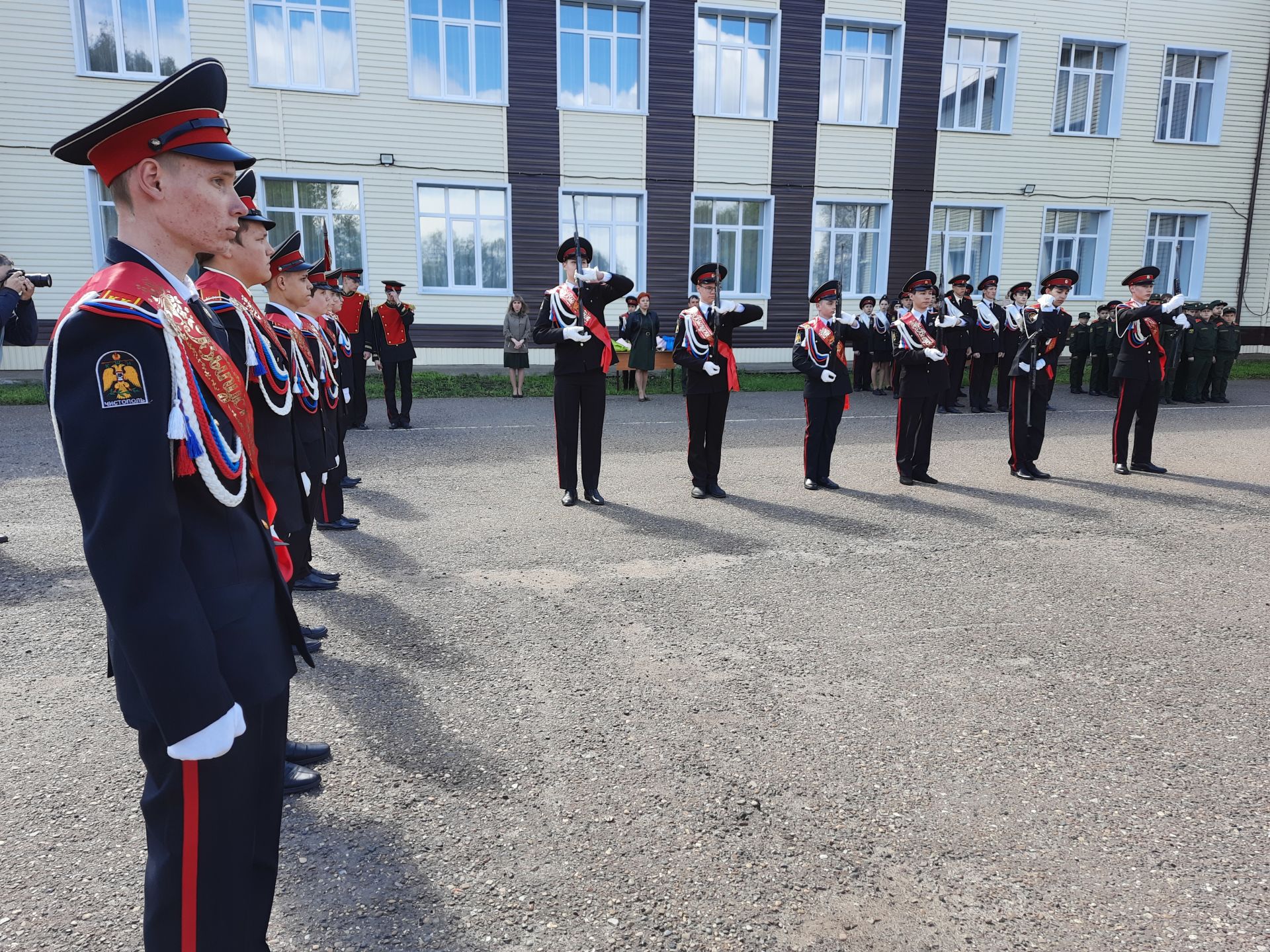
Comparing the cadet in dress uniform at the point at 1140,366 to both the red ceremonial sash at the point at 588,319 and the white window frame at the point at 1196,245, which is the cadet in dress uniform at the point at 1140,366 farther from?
the white window frame at the point at 1196,245

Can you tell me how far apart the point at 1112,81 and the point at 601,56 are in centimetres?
1339

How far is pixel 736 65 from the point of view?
19734mm

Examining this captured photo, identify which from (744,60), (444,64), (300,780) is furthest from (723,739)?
(744,60)

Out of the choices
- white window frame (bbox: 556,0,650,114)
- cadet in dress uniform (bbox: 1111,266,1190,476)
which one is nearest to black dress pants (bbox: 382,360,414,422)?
cadet in dress uniform (bbox: 1111,266,1190,476)

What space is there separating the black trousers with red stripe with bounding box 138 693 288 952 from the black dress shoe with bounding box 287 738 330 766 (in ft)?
4.69

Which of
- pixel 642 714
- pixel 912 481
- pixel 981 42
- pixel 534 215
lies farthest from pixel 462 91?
pixel 642 714

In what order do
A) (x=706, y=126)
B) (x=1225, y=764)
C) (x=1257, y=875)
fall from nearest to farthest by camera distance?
(x=1257, y=875)
(x=1225, y=764)
(x=706, y=126)

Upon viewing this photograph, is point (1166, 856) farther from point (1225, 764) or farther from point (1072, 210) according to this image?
A: point (1072, 210)

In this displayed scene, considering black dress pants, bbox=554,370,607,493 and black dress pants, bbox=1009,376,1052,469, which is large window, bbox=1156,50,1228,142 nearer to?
black dress pants, bbox=1009,376,1052,469

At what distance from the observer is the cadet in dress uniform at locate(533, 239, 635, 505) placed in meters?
7.62

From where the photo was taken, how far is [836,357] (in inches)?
332

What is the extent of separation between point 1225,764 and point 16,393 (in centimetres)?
1690

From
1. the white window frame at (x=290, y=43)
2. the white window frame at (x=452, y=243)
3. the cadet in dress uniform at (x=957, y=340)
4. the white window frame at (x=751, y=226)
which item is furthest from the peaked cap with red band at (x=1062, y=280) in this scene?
the white window frame at (x=290, y=43)

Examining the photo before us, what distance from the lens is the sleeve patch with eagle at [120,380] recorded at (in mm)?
1551
